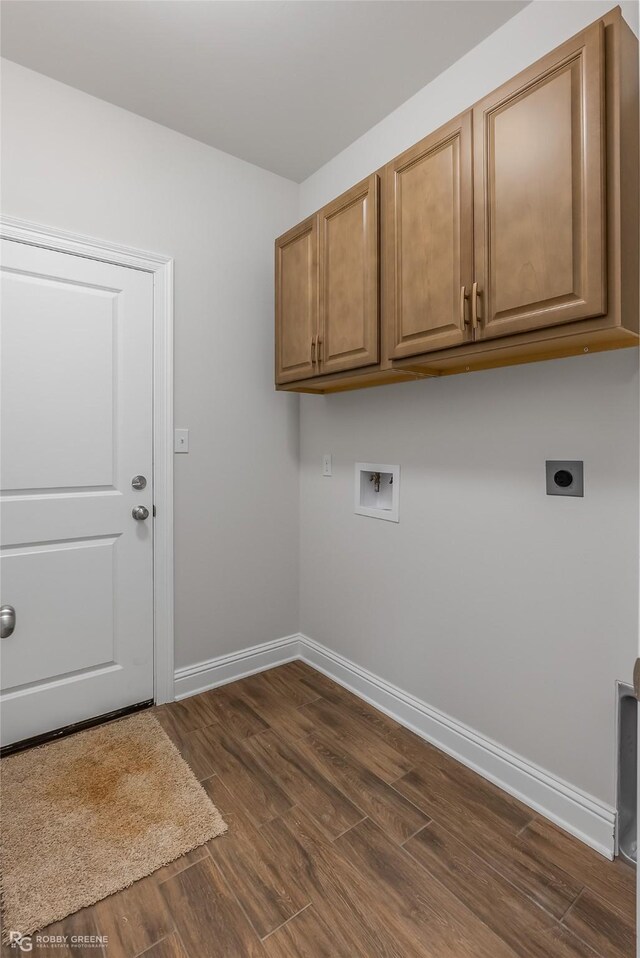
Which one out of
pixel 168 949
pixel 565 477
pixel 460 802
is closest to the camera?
pixel 168 949

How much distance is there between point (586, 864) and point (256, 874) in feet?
3.13

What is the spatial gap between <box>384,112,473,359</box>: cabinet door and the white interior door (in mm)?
1152

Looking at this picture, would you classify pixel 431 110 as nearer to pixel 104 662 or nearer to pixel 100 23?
pixel 100 23

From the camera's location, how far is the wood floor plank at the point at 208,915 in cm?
113

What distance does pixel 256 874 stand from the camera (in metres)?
1.33

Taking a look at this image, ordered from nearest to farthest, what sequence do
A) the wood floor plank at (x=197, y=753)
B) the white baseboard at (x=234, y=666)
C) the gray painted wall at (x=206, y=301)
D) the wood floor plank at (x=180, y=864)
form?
the wood floor plank at (x=180, y=864) → the wood floor plank at (x=197, y=753) → the gray painted wall at (x=206, y=301) → the white baseboard at (x=234, y=666)

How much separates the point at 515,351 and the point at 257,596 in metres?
1.79

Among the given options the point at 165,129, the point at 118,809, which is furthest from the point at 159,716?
the point at 165,129

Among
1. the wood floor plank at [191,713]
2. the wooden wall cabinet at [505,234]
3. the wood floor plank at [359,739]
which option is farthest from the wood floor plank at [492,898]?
the wooden wall cabinet at [505,234]

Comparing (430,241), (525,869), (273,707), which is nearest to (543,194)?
(430,241)

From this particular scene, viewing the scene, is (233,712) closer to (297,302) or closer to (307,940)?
(307,940)

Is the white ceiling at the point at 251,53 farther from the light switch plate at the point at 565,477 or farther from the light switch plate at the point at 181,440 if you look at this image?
the light switch plate at the point at 565,477

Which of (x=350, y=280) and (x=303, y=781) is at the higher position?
(x=350, y=280)

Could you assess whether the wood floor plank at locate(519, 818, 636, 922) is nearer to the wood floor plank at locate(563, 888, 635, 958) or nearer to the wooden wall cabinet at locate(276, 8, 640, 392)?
the wood floor plank at locate(563, 888, 635, 958)
